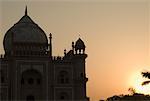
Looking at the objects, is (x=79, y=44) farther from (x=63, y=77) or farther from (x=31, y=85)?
(x=31, y=85)

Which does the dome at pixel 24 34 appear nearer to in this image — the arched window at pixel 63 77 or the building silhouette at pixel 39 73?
the building silhouette at pixel 39 73

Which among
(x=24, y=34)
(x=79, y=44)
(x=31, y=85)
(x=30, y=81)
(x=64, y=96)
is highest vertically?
(x=24, y=34)

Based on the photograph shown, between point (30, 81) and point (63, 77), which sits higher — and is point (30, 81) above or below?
below

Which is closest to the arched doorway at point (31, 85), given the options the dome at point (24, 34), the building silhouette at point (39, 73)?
the building silhouette at point (39, 73)

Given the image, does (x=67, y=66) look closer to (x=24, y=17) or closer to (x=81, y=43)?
(x=81, y=43)

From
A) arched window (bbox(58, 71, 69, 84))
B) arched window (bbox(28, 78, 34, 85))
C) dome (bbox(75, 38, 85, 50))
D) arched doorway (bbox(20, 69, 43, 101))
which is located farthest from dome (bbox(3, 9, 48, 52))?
arched window (bbox(28, 78, 34, 85))

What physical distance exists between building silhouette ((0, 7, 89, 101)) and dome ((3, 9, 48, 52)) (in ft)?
0.28

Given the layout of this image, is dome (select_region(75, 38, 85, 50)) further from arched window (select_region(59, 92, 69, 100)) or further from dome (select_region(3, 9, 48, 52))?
arched window (select_region(59, 92, 69, 100))

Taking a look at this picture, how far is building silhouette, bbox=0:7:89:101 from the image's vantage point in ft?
125

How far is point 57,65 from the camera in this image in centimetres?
3900

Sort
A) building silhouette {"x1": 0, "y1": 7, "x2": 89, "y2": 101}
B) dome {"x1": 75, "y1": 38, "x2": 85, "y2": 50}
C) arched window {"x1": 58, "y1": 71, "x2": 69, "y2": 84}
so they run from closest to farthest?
building silhouette {"x1": 0, "y1": 7, "x2": 89, "y2": 101}, arched window {"x1": 58, "y1": 71, "x2": 69, "y2": 84}, dome {"x1": 75, "y1": 38, "x2": 85, "y2": 50}

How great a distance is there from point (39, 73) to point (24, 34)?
3.84m

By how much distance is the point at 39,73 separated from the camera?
38438mm

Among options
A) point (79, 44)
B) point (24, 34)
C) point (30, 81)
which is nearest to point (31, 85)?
point (30, 81)
